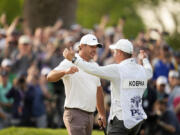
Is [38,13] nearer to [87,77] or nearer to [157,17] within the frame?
[87,77]

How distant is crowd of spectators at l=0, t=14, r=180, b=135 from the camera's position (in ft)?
57.1

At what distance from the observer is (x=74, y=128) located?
36.1 ft

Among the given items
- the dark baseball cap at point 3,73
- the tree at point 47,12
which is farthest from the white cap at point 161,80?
the tree at point 47,12

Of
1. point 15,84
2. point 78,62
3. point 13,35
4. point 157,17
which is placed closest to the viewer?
point 78,62

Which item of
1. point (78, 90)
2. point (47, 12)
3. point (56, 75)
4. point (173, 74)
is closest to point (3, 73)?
point (173, 74)

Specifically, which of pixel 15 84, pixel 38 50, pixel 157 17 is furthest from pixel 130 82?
pixel 157 17

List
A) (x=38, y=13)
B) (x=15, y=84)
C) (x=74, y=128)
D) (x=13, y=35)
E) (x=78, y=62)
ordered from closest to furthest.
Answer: (x=78, y=62)
(x=74, y=128)
(x=15, y=84)
(x=13, y=35)
(x=38, y=13)

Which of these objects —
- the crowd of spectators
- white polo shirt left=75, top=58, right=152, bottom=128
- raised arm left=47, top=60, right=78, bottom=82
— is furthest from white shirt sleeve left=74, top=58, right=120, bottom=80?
the crowd of spectators

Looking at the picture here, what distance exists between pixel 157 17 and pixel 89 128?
114ft

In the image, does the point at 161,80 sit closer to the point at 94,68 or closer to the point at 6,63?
the point at 6,63

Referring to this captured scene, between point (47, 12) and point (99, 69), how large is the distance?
55.0 ft

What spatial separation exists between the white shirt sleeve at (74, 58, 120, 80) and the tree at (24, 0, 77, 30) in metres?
16.3

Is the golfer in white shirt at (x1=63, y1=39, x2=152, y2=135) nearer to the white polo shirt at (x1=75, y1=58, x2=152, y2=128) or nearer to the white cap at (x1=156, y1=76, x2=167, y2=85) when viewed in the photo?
the white polo shirt at (x1=75, y1=58, x2=152, y2=128)

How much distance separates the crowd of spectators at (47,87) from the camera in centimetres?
1741
